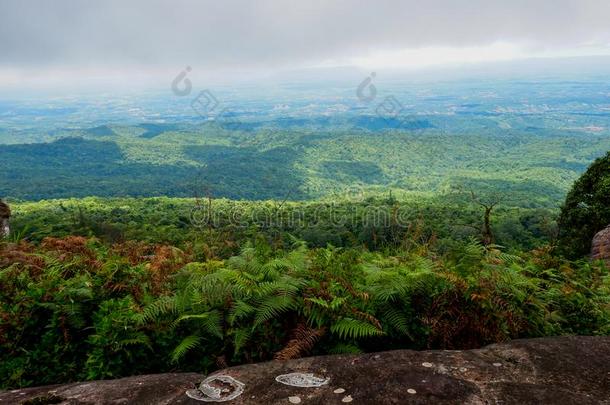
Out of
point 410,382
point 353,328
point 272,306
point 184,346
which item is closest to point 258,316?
point 272,306

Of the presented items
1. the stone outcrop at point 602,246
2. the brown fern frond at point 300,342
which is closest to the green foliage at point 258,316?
the brown fern frond at point 300,342

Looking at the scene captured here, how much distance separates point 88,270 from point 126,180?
153171 mm

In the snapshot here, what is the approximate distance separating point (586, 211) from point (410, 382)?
16.2 metres

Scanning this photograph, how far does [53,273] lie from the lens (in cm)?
453

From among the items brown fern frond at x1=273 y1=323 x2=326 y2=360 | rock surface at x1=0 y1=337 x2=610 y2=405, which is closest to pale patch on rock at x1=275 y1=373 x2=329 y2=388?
rock surface at x1=0 y1=337 x2=610 y2=405

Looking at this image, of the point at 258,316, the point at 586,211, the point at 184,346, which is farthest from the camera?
the point at 586,211

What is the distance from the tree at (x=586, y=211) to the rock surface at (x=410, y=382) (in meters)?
12.1

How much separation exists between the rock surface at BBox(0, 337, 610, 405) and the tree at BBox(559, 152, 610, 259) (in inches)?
475

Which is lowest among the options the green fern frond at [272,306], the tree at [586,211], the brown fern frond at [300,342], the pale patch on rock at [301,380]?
the tree at [586,211]

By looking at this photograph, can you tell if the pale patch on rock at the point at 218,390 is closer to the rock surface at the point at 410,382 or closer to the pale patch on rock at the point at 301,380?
the rock surface at the point at 410,382

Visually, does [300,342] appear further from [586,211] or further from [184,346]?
[586,211]

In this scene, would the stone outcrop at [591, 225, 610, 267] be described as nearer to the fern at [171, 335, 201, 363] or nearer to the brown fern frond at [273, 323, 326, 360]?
the brown fern frond at [273, 323, 326, 360]

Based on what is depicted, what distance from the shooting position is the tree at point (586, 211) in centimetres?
1439

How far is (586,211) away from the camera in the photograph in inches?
607
